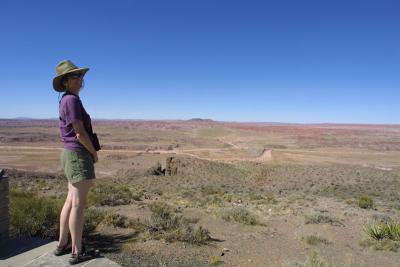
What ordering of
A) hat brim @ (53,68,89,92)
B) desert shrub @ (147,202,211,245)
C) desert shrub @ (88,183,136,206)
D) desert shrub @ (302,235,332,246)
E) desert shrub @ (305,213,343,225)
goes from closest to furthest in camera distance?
hat brim @ (53,68,89,92) < desert shrub @ (147,202,211,245) < desert shrub @ (302,235,332,246) < desert shrub @ (305,213,343,225) < desert shrub @ (88,183,136,206)

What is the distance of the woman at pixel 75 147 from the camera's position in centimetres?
367

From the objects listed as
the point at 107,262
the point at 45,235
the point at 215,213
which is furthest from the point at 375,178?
the point at 107,262

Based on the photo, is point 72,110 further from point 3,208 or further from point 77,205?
point 3,208

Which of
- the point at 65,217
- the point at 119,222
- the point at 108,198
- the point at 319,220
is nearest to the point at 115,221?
the point at 119,222

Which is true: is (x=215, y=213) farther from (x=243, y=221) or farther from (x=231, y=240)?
(x=231, y=240)

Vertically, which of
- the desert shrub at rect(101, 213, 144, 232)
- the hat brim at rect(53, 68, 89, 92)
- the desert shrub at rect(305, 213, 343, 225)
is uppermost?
the hat brim at rect(53, 68, 89, 92)

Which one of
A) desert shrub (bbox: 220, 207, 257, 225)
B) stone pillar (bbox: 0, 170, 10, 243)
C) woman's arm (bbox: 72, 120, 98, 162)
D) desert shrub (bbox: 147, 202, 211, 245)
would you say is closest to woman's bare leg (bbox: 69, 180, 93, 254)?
woman's arm (bbox: 72, 120, 98, 162)

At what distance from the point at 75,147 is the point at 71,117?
12.7 inches

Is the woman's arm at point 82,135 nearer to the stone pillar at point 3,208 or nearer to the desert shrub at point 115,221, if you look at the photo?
the stone pillar at point 3,208

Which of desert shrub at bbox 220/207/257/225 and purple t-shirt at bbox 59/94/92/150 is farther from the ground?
purple t-shirt at bbox 59/94/92/150

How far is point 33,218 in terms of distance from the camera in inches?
294

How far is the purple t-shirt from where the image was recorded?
3.63 m

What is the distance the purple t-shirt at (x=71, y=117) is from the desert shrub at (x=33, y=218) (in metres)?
4.15

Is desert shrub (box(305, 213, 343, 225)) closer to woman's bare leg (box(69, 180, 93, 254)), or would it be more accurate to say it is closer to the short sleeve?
woman's bare leg (box(69, 180, 93, 254))
